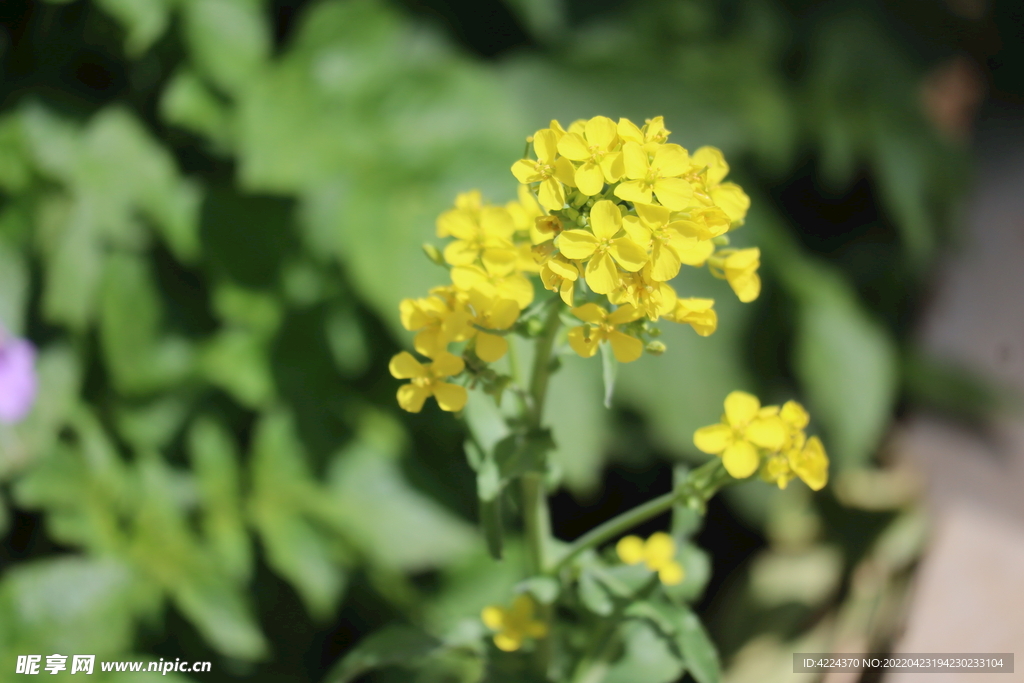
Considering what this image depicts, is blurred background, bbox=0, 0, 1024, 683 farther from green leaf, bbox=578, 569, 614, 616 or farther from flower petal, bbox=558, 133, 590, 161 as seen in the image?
flower petal, bbox=558, 133, 590, 161

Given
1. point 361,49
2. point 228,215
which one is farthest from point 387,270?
point 361,49

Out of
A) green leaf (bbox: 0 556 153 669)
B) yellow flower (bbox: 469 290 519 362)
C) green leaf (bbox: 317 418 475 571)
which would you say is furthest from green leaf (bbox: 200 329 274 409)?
yellow flower (bbox: 469 290 519 362)

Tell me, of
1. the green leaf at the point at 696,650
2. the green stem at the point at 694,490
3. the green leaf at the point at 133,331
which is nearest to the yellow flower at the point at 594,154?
the green stem at the point at 694,490

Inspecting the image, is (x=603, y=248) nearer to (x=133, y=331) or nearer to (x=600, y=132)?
(x=600, y=132)

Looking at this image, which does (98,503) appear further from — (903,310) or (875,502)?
(903,310)

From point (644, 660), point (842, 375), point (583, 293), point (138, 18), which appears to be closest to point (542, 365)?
point (583, 293)

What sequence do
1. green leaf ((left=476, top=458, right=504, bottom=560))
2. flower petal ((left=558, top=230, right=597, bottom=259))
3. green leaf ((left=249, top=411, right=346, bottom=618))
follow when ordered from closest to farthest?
1. flower petal ((left=558, top=230, right=597, bottom=259))
2. green leaf ((left=476, top=458, right=504, bottom=560))
3. green leaf ((left=249, top=411, right=346, bottom=618))

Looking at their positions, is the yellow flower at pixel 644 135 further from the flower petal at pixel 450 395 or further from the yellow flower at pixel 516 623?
the yellow flower at pixel 516 623
